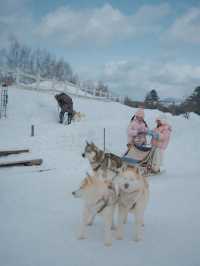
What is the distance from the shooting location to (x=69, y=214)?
4680 millimetres

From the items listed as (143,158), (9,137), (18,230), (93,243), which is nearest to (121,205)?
(93,243)

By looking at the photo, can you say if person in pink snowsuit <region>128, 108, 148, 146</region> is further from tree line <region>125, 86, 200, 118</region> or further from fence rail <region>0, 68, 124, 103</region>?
tree line <region>125, 86, 200, 118</region>

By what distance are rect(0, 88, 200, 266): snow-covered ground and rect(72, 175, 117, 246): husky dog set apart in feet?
1.02

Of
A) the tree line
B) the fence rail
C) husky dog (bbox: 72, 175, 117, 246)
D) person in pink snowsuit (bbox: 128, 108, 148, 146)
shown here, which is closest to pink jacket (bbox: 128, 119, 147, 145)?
person in pink snowsuit (bbox: 128, 108, 148, 146)

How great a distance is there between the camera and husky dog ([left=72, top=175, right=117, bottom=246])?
11.5 ft

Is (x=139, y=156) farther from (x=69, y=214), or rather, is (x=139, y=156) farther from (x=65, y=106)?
(x=65, y=106)

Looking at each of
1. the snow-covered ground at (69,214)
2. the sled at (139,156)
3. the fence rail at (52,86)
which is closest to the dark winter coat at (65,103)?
the fence rail at (52,86)

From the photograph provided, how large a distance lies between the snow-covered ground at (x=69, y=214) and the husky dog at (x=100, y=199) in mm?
310

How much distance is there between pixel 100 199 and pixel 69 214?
53.2 inches

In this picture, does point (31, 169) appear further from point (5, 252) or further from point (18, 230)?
point (5, 252)

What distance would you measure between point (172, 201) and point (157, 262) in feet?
8.05

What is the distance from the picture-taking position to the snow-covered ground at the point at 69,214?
339cm

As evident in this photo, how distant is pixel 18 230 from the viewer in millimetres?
3938

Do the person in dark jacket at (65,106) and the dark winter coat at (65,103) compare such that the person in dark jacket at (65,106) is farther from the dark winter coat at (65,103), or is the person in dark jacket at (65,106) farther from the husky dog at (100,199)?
the husky dog at (100,199)
